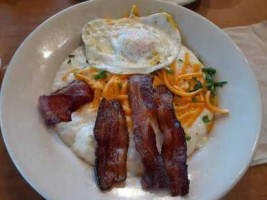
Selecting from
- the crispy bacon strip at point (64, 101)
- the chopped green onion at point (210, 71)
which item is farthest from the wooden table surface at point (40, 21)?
the chopped green onion at point (210, 71)

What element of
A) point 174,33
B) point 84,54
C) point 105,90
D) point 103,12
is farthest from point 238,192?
point 103,12

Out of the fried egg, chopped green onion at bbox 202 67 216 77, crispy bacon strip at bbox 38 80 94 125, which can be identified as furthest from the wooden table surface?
chopped green onion at bbox 202 67 216 77

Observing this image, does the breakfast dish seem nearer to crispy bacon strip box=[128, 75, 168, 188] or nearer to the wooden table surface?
crispy bacon strip box=[128, 75, 168, 188]

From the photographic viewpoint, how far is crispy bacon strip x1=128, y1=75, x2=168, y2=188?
1.24 metres

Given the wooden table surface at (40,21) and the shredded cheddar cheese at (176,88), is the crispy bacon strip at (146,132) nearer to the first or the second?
the shredded cheddar cheese at (176,88)

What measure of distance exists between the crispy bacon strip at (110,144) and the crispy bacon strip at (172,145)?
0.15 metres

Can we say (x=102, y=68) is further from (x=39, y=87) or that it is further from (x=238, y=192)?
(x=238, y=192)

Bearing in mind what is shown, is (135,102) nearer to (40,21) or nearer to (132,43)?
(132,43)

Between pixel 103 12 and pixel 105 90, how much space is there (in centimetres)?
46

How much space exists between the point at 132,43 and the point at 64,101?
416 mm

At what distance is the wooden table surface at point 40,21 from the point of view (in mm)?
1313

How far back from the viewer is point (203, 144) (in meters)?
1.42

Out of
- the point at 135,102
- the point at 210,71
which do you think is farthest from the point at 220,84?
the point at 135,102

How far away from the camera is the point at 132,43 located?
62.2 inches
